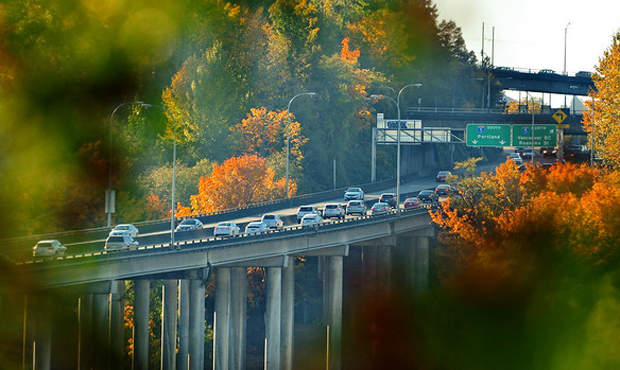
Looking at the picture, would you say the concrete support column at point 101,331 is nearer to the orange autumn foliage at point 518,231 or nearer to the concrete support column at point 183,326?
the concrete support column at point 183,326

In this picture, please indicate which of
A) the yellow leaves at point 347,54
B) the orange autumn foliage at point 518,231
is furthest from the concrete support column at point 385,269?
the yellow leaves at point 347,54

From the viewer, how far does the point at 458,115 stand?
176 metres

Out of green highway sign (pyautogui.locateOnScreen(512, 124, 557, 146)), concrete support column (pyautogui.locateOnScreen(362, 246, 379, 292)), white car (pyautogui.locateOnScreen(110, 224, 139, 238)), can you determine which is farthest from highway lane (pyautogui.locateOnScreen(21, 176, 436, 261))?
green highway sign (pyautogui.locateOnScreen(512, 124, 557, 146))

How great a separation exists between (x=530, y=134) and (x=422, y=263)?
37.9m

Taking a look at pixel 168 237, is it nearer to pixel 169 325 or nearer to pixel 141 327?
pixel 169 325

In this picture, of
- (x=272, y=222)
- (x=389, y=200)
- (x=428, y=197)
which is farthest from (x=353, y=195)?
(x=272, y=222)

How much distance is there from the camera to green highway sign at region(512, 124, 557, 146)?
518 ft

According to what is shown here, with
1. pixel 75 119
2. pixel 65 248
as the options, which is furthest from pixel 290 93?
pixel 65 248

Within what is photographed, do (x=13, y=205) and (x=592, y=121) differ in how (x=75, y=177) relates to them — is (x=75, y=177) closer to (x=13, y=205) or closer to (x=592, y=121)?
(x=13, y=205)

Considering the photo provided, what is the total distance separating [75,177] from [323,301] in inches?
1167

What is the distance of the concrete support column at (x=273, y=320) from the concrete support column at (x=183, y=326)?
5957 millimetres

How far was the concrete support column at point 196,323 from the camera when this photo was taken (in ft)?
303

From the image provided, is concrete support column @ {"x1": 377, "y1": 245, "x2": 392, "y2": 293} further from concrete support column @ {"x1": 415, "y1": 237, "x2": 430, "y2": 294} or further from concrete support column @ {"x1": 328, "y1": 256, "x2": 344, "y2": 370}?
concrete support column @ {"x1": 328, "y1": 256, "x2": 344, "y2": 370}

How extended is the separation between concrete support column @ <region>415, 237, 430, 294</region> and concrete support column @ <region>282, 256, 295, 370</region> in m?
24.8
